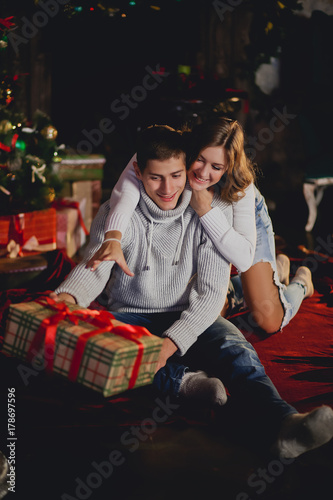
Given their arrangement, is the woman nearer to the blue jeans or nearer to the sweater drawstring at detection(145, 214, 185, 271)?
the sweater drawstring at detection(145, 214, 185, 271)

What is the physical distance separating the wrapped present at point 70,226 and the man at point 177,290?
5.05 ft

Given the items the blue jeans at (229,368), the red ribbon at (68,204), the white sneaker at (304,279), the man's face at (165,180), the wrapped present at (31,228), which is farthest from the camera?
the red ribbon at (68,204)

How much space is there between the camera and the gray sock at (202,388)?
166cm

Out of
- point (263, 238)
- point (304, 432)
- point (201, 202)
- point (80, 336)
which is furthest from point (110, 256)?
point (263, 238)

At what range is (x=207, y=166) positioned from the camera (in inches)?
71.6

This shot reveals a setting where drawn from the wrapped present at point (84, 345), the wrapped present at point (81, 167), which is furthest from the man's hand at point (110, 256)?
the wrapped present at point (81, 167)

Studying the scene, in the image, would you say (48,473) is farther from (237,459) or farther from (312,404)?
(312,404)

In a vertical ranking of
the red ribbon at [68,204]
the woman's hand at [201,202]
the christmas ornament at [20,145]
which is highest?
the woman's hand at [201,202]

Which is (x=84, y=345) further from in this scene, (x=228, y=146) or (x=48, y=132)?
(x=48, y=132)

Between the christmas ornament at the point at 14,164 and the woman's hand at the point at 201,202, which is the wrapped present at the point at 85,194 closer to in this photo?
the christmas ornament at the point at 14,164

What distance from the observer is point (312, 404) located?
70.1 inches

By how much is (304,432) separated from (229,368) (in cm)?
34

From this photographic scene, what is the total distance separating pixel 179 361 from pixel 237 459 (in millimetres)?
507

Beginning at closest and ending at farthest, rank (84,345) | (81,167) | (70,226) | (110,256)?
(84,345), (110,256), (70,226), (81,167)
